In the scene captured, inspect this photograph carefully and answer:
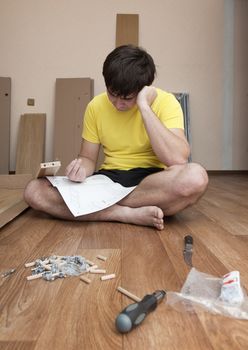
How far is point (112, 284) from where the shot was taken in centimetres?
90

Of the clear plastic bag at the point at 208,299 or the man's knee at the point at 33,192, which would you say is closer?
the clear plastic bag at the point at 208,299

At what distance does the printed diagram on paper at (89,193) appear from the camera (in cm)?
153

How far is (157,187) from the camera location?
4.99ft

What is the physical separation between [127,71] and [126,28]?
3020 mm

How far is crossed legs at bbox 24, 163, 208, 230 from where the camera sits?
4.83 feet

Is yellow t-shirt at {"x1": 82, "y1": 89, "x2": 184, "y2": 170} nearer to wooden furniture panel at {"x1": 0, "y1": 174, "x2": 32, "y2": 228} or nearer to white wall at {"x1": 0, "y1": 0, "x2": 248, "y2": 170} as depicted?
wooden furniture panel at {"x1": 0, "y1": 174, "x2": 32, "y2": 228}

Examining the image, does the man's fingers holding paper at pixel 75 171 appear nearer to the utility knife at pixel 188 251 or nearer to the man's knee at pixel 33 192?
the man's knee at pixel 33 192

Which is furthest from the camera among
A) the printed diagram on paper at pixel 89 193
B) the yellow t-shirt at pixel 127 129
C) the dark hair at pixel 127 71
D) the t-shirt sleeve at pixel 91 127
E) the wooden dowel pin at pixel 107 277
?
the t-shirt sleeve at pixel 91 127

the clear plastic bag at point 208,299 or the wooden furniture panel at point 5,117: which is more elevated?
the wooden furniture panel at point 5,117

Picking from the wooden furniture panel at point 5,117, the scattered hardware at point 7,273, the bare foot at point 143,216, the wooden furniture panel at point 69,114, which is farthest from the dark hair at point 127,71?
the wooden furniture panel at point 5,117

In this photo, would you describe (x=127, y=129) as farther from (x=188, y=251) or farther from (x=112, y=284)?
(x=112, y=284)

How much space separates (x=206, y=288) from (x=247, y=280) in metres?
0.15

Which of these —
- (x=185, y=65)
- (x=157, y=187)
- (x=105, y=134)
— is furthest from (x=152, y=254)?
(x=185, y=65)

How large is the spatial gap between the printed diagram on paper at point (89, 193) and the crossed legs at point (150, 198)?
0.19 feet
